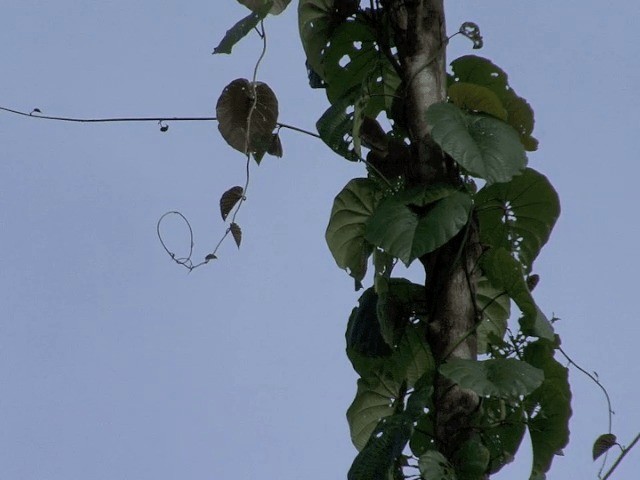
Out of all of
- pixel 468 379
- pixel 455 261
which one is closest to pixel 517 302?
pixel 455 261

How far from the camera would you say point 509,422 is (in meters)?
1.76

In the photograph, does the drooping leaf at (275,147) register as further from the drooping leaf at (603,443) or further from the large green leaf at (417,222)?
the drooping leaf at (603,443)

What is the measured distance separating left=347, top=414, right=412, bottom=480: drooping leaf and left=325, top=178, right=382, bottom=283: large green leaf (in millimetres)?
451

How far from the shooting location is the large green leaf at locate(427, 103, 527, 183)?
5.82ft

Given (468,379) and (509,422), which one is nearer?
(468,379)

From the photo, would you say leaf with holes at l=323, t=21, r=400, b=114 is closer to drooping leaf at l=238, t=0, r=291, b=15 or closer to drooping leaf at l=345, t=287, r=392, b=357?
drooping leaf at l=238, t=0, r=291, b=15

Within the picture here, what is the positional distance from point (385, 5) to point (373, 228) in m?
0.47

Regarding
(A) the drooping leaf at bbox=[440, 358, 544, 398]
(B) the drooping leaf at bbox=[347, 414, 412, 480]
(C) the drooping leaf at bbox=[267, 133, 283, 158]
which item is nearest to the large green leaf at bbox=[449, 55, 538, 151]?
(C) the drooping leaf at bbox=[267, 133, 283, 158]

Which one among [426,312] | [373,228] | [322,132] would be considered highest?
[322,132]

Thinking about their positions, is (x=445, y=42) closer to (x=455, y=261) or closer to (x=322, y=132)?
(x=322, y=132)

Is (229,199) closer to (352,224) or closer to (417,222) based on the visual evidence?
(352,224)

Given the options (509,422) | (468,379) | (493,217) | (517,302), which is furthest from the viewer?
(493,217)

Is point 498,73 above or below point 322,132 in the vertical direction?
above

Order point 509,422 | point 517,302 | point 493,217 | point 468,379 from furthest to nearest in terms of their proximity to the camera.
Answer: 1. point 493,217
2. point 517,302
3. point 509,422
4. point 468,379
